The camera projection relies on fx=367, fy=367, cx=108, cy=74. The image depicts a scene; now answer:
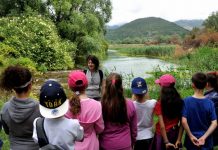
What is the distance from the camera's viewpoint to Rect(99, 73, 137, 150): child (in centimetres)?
333

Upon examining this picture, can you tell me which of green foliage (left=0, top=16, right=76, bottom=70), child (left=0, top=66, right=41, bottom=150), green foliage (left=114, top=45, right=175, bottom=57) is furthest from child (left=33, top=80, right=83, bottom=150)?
green foliage (left=114, top=45, right=175, bottom=57)

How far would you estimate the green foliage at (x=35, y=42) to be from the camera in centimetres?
1778

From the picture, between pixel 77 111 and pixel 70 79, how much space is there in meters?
0.28

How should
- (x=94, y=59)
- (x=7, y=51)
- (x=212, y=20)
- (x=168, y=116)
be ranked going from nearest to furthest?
(x=168, y=116)
(x=94, y=59)
(x=7, y=51)
(x=212, y=20)

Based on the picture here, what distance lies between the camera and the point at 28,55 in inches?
701

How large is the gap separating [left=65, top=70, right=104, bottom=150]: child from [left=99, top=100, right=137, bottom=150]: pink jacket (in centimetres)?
20

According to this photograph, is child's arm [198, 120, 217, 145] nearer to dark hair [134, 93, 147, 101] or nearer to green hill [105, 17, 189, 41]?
dark hair [134, 93, 147, 101]

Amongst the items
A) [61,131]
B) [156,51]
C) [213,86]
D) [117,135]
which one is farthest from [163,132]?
[156,51]

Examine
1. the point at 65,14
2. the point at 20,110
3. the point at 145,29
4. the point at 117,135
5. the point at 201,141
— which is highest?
the point at 65,14

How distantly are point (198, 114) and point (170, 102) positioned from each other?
302 mm

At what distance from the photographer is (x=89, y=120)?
310cm

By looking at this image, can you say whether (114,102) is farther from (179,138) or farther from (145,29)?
(145,29)

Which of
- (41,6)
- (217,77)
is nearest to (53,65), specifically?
(41,6)

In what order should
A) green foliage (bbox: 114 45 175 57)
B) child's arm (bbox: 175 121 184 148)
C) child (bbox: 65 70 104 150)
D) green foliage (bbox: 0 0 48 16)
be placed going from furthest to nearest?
green foliage (bbox: 114 45 175 57) < green foliage (bbox: 0 0 48 16) < child's arm (bbox: 175 121 184 148) < child (bbox: 65 70 104 150)
